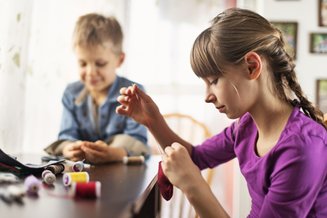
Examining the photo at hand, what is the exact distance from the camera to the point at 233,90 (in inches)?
40.7

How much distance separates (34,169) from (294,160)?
1.83ft

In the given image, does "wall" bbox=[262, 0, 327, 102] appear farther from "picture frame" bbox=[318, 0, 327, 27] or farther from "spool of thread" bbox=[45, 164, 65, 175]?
"spool of thread" bbox=[45, 164, 65, 175]

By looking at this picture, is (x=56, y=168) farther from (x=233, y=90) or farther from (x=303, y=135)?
(x=303, y=135)

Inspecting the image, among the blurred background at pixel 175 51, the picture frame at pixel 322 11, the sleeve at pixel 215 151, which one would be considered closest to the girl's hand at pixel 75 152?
the sleeve at pixel 215 151

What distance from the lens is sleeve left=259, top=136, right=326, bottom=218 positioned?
36.0 inches

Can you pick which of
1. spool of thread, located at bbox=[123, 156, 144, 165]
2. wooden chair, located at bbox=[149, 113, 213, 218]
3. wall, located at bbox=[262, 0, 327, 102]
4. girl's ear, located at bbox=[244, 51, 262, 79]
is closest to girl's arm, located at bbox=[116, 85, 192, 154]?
spool of thread, located at bbox=[123, 156, 144, 165]

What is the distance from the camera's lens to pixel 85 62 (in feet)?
5.51

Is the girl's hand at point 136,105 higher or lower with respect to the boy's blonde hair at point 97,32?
lower

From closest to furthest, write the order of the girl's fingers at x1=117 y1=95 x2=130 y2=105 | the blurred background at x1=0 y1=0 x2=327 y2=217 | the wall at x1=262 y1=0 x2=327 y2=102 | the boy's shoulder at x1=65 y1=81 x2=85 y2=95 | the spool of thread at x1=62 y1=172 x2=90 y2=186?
the spool of thread at x1=62 y1=172 x2=90 y2=186
the girl's fingers at x1=117 y1=95 x2=130 y2=105
the boy's shoulder at x1=65 y1=81 x2=85 y2=95
the blurred background at x1=0 y1=0 x2=327 y2=217
the wall at x1=262 y1=0 x2=327 y2=102

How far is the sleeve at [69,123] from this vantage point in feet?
5.30

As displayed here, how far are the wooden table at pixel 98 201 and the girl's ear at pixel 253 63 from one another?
332 mm

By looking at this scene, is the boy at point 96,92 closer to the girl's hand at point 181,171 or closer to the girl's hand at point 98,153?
the girl's hand at point 98,153

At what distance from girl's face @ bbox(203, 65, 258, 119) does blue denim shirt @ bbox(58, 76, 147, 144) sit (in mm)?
545

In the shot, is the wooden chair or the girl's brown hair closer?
the girl's brown hair
